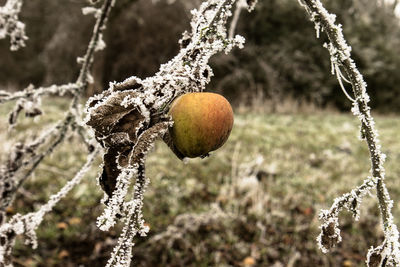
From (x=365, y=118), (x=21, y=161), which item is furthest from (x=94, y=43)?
(x=365, y=118)

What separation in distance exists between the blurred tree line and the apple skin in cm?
811

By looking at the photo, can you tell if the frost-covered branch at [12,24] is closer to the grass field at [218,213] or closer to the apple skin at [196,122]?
the apple skin at [196,122]

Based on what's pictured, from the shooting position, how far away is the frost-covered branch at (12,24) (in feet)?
3.68

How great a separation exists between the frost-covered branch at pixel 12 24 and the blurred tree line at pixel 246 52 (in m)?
7.44

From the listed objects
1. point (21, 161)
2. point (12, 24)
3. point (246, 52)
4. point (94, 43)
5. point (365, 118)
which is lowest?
point (365, 118)

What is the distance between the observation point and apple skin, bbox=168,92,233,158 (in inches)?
21.4

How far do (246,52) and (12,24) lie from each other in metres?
8.88

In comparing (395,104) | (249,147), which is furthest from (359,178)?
(395,104)

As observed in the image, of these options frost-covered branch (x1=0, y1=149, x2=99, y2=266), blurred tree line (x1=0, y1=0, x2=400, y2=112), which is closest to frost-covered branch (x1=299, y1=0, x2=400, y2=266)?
frost-covered branch (x1=0, y1=149, x2=99, y2=266)

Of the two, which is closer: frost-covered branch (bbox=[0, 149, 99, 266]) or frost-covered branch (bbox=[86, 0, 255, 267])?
frost-covered branch (bbox=[86, 0, 255, 267])

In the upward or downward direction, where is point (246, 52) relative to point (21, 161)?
upward

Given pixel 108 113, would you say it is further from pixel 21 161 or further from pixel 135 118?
pixel 21 161

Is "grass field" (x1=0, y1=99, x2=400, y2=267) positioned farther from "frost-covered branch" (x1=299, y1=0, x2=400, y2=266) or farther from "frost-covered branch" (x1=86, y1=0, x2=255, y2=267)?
"frost-covered branch" (x1=299, y1=0, x2=400, y2=266)

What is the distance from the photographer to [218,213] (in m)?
2.96
